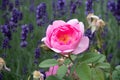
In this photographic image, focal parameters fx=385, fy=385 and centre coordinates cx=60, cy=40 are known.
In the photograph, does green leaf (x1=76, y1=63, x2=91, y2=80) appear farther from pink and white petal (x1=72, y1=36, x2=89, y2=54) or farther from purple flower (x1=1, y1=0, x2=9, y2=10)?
purple flower (x1=1, y1=0, x2=9, y2=10)

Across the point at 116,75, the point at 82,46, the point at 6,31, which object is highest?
the point at 82,46

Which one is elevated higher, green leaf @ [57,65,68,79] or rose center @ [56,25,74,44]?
rose center @ [56,25,74,44]

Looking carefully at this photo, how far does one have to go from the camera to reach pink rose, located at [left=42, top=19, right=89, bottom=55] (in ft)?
3.80

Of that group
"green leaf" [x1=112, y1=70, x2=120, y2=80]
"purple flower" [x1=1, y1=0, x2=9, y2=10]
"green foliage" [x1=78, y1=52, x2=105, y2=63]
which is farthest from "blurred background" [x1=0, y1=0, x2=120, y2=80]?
"green foliage" [x1=78, y1=52, x2=105, y2=63]

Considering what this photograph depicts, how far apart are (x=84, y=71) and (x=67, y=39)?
4.4 inches

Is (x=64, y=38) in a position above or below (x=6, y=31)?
above

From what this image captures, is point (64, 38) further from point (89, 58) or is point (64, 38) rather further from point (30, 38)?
point (30, 38)

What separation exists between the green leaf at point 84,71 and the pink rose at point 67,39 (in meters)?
0.05

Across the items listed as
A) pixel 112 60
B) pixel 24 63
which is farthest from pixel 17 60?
pixel 112 60

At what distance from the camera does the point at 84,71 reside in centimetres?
117

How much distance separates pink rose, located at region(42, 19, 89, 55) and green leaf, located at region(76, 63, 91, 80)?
0.05 m

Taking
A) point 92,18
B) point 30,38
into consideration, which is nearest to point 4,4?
point 30,38

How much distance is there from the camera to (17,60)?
2795 millimetres

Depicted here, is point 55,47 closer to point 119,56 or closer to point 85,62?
point 85,62
